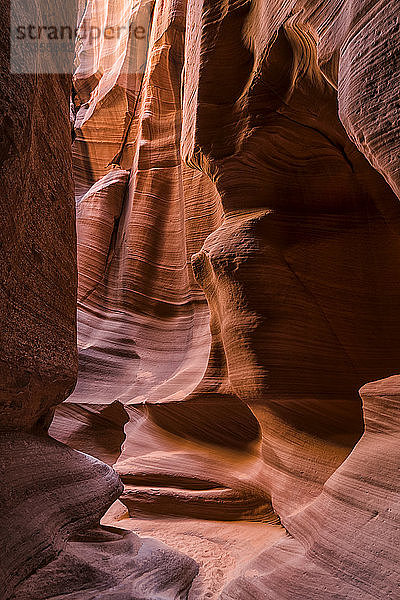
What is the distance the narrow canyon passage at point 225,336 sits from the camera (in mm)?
2627

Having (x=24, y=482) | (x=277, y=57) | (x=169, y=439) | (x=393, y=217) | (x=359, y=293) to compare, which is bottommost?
(x=169, y=439)

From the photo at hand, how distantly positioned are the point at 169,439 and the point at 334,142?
4.33 meters

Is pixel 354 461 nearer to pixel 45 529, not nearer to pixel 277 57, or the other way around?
pixel 45 529

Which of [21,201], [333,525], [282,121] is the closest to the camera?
[21,201]

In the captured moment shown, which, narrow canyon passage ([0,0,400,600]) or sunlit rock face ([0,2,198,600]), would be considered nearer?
sunlit rock face ([0,2,198,600])

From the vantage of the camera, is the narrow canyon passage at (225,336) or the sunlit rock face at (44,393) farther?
the narrow canyon passage at (225,336)

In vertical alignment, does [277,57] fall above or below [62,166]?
above

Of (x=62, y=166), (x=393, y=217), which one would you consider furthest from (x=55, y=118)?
(x=393, y=217)

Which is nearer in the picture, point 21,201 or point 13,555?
point 13,555

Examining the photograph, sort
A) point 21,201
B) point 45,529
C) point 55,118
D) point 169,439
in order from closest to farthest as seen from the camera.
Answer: point 45,529 → point 21,201 → point 55,118 → point 169,439

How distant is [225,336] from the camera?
486 centimetres

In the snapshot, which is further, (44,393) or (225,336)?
(225,336)

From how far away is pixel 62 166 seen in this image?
3584mm

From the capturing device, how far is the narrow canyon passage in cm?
263
